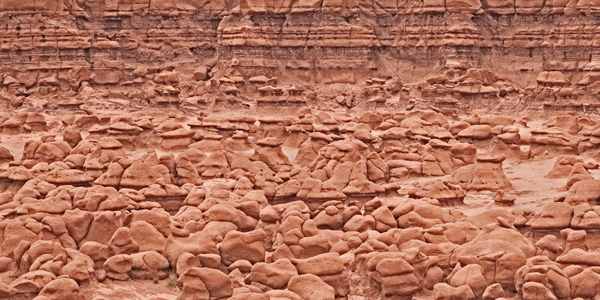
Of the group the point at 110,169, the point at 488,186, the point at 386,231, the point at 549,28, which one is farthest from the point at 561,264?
the point at 549,28

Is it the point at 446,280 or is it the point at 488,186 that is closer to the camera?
the point at 446,280

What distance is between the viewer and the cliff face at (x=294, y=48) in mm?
55562

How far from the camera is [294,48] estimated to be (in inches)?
2414

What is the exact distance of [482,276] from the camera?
69.2ft

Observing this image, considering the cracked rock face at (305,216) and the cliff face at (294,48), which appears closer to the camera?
the cracked rock face at (305,216)

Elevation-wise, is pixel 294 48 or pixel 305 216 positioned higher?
pixel 294 48

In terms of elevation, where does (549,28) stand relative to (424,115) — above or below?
above

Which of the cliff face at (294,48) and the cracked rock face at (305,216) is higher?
the cliff face at (294,48)

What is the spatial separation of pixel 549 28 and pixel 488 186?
85.4ft

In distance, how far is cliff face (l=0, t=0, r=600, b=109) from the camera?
5556cm

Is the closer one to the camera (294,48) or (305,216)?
(305,216)

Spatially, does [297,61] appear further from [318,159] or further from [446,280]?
[446,280]

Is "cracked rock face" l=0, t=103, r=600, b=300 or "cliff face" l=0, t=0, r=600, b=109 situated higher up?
"cliff face" l=0, t=0, r=600, b=109

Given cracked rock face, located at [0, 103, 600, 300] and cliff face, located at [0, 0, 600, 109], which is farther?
cliff face, located at [0, 0, 600, 109]
